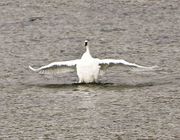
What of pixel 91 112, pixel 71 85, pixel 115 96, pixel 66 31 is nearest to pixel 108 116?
pixel 91 112

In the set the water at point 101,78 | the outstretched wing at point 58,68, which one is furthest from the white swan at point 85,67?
the water at point 101,78

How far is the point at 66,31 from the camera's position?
80.3ft

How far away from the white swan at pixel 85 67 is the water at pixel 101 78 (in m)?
0.20

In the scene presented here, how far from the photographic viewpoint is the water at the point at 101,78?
15256 millimetres

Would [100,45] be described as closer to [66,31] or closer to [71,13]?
[66,31]

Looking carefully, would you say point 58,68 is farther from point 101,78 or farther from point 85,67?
point 101,78

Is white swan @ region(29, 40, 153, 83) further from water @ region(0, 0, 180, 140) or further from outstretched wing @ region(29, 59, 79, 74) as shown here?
water @ region(0, 0, 180, 140)

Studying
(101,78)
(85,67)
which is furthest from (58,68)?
(101,78)

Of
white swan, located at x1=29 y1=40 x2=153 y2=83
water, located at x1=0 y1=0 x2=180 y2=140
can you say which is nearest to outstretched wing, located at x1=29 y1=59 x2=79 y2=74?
white swan, located at x1=29 y1=40 x2=153 y2=83

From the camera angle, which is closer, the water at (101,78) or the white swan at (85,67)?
the water at (101,78)

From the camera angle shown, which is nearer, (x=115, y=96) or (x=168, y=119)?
(x=168, y=119)

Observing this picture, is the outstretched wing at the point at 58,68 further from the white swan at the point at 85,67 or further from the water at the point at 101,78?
the water at the point at 101,78

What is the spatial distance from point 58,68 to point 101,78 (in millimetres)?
903

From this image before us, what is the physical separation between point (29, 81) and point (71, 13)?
7.18 metres
